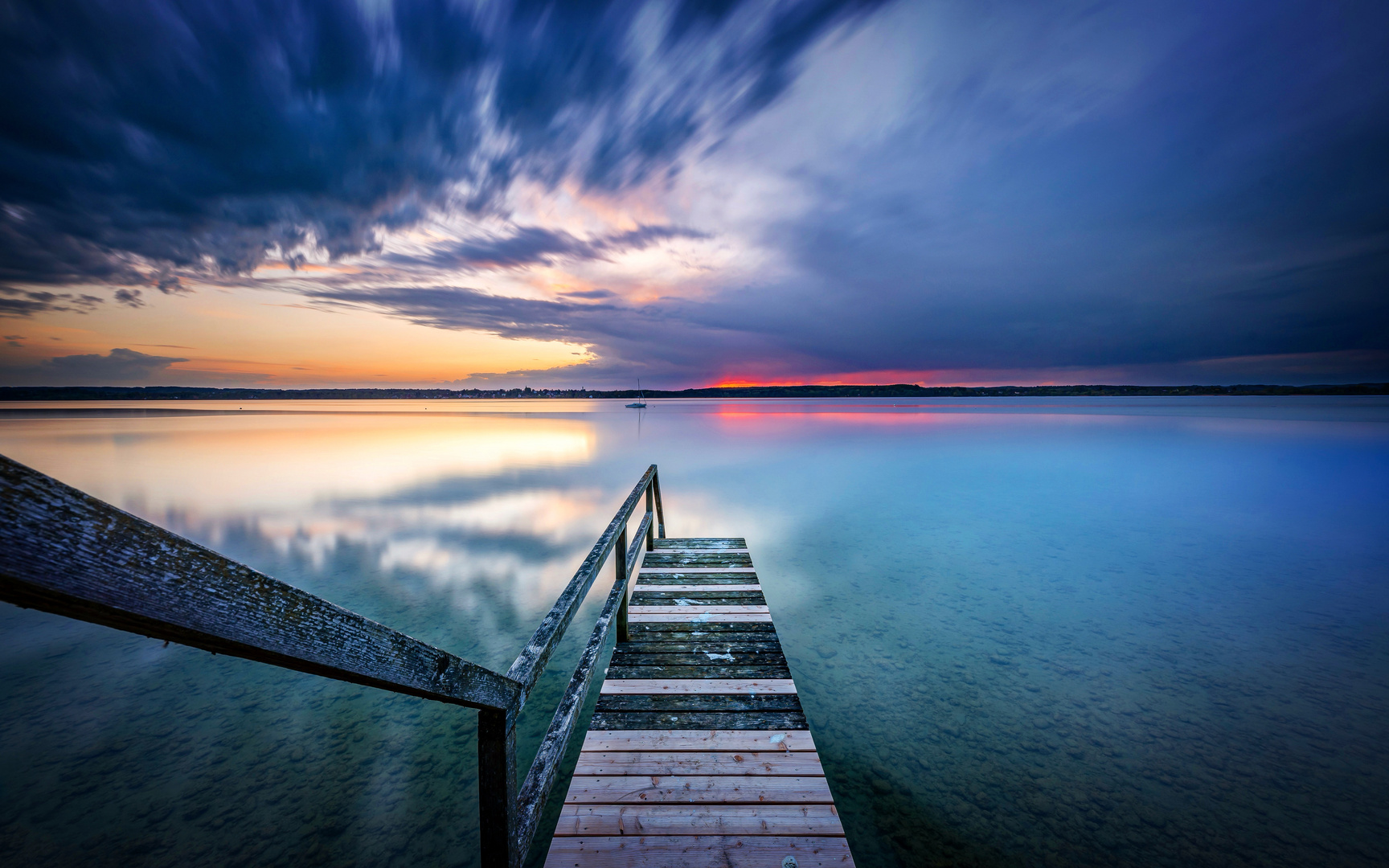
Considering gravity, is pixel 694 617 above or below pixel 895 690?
above

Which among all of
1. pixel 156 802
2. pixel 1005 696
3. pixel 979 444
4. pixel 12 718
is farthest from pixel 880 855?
pixel 979 444

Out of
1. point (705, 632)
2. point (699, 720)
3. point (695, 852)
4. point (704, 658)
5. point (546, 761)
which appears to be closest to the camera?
point (546, 761)

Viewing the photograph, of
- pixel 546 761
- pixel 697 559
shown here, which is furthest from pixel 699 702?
pixel 697 559

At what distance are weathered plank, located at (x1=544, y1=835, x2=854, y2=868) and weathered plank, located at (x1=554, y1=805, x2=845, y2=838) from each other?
3 cm

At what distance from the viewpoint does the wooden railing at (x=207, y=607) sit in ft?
2.61

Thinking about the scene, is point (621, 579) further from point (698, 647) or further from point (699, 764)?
point (699, 764)

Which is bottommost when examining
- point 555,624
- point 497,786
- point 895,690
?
point 895,690

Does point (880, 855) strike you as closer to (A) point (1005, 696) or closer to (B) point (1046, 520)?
(A) point (1005, 696)

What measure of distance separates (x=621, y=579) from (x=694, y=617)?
1.10m

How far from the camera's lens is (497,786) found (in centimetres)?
216

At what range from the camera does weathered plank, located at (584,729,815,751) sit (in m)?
3.62

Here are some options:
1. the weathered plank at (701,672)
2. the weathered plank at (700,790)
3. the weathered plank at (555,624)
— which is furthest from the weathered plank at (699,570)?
the weathered plank at (700,790)

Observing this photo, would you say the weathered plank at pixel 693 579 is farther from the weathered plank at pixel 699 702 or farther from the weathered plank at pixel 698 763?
the weathered plank at pixel 698 763

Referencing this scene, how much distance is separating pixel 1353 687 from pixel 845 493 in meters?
11.3
